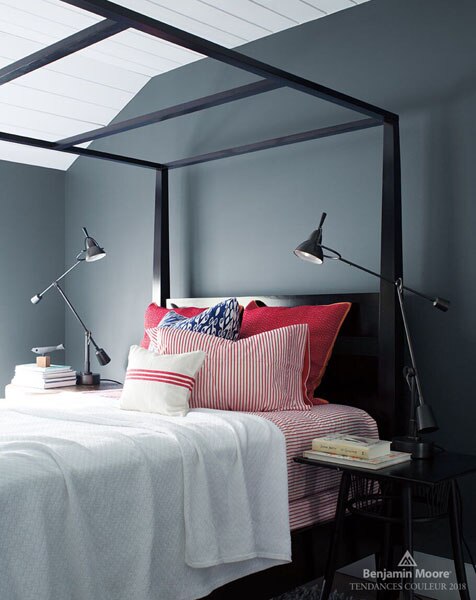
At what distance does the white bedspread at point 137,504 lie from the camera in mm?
Result: 1901

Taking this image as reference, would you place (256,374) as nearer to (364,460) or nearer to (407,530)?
(364,460)

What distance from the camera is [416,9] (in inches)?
130

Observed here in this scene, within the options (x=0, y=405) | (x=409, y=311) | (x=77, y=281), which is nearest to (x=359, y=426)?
(x=409, y=311)

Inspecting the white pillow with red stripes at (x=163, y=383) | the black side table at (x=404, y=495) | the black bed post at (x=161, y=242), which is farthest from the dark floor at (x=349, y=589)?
the black bed post at (x=161, y=242)

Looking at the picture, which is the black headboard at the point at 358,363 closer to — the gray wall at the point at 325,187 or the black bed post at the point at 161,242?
the gray wall at the point at 325,187

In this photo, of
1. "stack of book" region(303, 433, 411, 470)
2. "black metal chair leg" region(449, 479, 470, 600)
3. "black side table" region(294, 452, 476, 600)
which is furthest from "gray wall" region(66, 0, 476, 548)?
"stack of book" region(303, 433, 411, 470)

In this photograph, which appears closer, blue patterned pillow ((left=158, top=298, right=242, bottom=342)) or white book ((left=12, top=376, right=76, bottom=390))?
blue patterned pillow ((left=158, top=298, right=242, bottom=342))

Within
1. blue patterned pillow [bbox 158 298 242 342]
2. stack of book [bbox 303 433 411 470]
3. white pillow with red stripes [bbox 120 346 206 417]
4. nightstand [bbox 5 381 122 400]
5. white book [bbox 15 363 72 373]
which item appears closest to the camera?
stack of book [bbox 303 433 411 470]

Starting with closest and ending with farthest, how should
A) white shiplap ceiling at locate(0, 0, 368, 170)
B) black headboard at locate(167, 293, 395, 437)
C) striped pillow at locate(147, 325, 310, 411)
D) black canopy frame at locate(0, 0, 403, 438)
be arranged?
black canopy frame at locate(0, 0, 403, 438), striped pillow at locate(147, 325, 310, 411), black headboard at locate(167, 293, 395, 437), white shiplap ceiling at locate(0, 0, 368, 170)

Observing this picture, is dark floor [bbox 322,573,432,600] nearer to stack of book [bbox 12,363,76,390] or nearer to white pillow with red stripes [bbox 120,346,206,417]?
white pillow with red stripes [bbox 120,346,206,417]

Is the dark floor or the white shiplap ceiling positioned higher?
the white shiplap ceiling

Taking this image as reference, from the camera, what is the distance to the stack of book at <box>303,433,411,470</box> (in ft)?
8.17

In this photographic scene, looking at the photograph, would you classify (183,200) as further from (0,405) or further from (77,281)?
(0,405)

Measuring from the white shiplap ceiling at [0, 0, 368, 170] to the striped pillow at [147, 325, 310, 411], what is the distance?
66.3 inches
